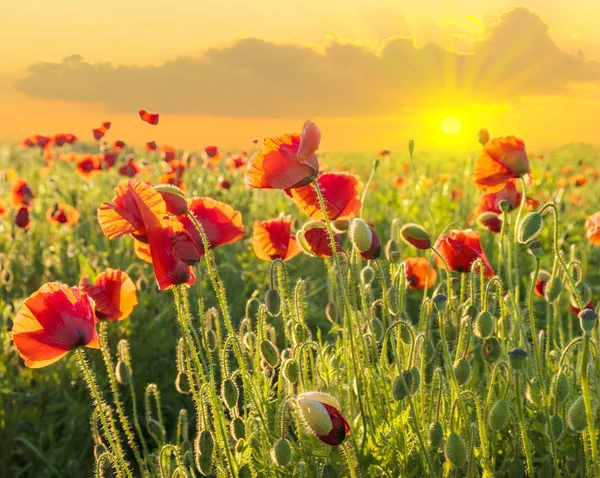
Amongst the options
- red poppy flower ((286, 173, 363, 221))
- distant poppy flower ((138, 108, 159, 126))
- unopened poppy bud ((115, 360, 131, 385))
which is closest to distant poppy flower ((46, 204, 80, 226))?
distant poppy flower ((138, 108, 159, 126))

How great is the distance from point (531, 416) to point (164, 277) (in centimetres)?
120

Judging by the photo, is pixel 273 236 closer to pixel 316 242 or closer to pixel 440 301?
pixel 316 242

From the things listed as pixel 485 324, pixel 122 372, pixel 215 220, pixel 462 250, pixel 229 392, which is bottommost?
pixel 122 372

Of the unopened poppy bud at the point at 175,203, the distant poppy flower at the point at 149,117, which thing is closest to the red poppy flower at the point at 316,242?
the unopened poppy bud at the point at 175,203

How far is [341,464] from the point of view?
2023 millimetres

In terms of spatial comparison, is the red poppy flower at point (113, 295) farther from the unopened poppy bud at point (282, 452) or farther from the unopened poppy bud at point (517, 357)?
the unopened poppy bud at point (517, 357)

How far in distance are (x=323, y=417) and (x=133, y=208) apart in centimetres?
63

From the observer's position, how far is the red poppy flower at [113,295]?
6.47 ft

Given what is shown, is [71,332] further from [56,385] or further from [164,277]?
[56,385]

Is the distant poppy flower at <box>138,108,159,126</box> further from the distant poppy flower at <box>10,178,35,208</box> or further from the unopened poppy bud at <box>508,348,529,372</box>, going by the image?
the unopened poppy bud at <box>508,348,529,372</box>

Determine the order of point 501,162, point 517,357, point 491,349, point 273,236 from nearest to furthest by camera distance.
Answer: point 517,357 → point 491,349 → point 273,236 → point 501,162

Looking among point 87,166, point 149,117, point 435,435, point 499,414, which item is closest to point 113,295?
point 435,435

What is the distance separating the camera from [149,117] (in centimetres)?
445

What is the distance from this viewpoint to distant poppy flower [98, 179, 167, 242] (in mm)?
1669
